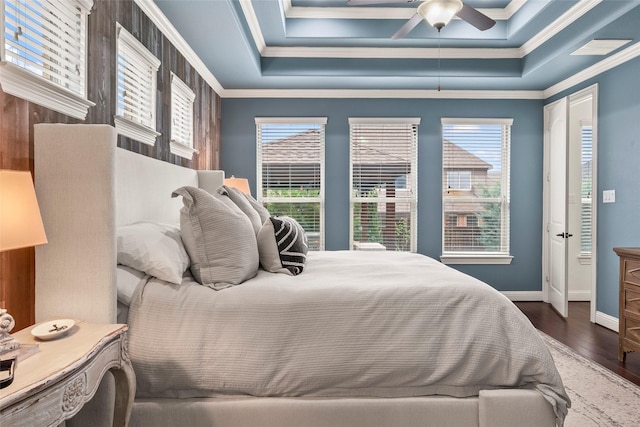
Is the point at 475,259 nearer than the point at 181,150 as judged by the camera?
No

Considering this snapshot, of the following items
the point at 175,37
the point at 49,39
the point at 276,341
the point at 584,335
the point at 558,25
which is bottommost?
the point at 584,335

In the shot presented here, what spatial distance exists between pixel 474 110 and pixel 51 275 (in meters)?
4.60

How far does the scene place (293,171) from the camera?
4.64 metres

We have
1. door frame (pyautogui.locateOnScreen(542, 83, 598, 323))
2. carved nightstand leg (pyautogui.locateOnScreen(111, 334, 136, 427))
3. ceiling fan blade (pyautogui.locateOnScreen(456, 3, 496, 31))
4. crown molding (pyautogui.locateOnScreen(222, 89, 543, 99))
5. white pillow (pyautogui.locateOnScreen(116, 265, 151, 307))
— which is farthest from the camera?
crown molding (pyautogui.locateOnScreen(222, 89, 543, 99))

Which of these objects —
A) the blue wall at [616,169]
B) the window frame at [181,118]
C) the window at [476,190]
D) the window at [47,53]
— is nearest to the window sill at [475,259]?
the window at [476,190]

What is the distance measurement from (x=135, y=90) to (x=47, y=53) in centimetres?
81

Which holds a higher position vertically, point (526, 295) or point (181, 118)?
point (181, 118)

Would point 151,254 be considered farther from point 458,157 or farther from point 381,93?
point 458,157

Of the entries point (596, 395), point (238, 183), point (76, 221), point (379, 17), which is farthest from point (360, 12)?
point (596, 395)

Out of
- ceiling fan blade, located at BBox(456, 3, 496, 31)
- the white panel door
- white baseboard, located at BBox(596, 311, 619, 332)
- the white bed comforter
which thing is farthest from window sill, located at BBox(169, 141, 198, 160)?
white baseboard, located at BBox(596, 311, 619, 332)

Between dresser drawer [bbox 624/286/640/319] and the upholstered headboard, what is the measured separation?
3.35 metres

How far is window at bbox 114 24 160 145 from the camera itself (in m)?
2.28

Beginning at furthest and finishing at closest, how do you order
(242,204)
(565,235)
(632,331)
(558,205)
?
(558,205)
(565,235)
(632,331)
(242,204)

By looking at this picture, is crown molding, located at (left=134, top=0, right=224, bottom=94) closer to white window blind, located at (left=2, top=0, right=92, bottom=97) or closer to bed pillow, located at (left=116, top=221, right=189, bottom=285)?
white window blind, located at (left=2, top=0, right=92, bottom=97)
